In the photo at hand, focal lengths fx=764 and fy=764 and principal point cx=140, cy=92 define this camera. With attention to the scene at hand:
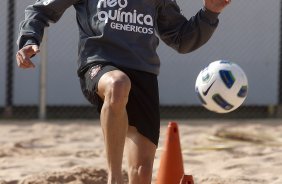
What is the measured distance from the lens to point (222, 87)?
554 cm

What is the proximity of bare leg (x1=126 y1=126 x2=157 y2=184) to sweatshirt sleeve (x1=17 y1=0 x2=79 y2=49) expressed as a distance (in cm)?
84

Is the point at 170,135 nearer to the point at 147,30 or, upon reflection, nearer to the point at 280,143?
the point at 147,30

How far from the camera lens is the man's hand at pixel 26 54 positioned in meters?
4.41

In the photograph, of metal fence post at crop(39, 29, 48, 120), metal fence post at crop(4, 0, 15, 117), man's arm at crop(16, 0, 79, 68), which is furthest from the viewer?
metal fence post at crop(4, 0, 15, 117)

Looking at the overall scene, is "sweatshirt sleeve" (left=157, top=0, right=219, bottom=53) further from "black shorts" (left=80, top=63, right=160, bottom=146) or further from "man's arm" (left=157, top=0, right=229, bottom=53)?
"black shorts" (left=80, top=63, right=160, bottom=146)

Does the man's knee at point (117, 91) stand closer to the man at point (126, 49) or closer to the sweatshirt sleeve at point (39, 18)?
the man at point (126, 49)

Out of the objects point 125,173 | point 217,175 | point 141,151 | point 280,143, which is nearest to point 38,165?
point 125,173

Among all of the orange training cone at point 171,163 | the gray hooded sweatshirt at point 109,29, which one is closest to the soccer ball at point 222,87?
the orange training cone at point 171,163

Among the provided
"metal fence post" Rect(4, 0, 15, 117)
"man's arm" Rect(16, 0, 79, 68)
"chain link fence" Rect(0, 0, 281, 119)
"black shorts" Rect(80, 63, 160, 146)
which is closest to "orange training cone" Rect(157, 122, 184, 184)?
"black shorts" Rect(80, 63, 160, 146)

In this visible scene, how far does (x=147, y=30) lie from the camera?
4824 millimetres

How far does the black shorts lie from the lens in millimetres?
4656

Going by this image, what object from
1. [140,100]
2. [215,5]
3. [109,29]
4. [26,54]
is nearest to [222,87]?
[215,5]

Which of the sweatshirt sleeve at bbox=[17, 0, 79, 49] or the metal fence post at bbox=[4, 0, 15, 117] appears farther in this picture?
the metal fence post at bbox=[4, 0, 15, 117]

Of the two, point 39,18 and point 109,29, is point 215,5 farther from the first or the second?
point 39,18
